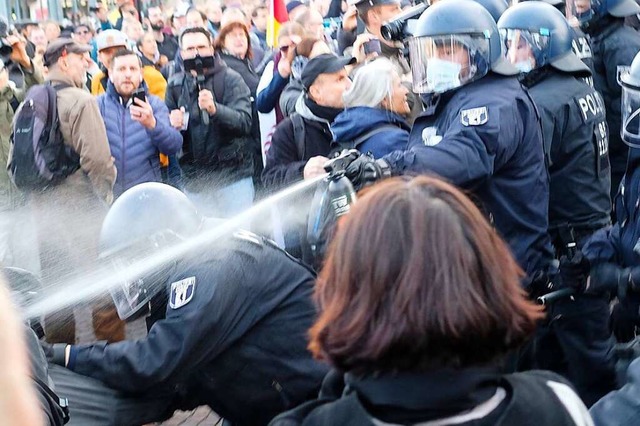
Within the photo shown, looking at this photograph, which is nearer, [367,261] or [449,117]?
[367,261]

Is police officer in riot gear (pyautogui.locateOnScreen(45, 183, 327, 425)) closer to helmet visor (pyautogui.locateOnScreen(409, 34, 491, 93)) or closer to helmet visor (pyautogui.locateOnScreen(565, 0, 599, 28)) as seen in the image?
helmet visor (pyautogui.locateOnScreen(409, 34, 491, 93))

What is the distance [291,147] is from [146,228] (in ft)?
7.60

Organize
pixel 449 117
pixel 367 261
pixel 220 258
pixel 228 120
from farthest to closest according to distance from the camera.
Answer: pixel 228 120 < pixel 449 117 < pixel 220 258 < pixel 367 261

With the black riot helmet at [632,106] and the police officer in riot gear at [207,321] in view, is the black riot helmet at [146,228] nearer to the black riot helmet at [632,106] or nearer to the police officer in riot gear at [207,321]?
the police officer in riot gear at [207,321]

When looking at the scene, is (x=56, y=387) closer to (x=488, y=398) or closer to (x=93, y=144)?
(x=488, y=398)

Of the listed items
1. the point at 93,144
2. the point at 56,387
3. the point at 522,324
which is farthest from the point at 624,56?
the point at 522,324

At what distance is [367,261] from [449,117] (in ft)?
8.53

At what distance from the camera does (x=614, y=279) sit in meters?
4.12

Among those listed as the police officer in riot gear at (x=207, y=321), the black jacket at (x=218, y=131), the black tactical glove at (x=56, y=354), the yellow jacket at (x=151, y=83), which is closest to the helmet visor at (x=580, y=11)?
the black jacket at (x=218, y=131)

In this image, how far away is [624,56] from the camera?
6.42 m

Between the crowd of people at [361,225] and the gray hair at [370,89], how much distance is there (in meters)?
0.01

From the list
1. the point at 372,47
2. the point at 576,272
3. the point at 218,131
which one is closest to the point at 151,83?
the point at 218,131

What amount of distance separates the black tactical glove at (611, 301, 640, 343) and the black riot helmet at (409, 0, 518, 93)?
45.1 inches

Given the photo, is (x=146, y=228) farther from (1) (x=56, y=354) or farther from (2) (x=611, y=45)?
(2) (x=611, y=45)
